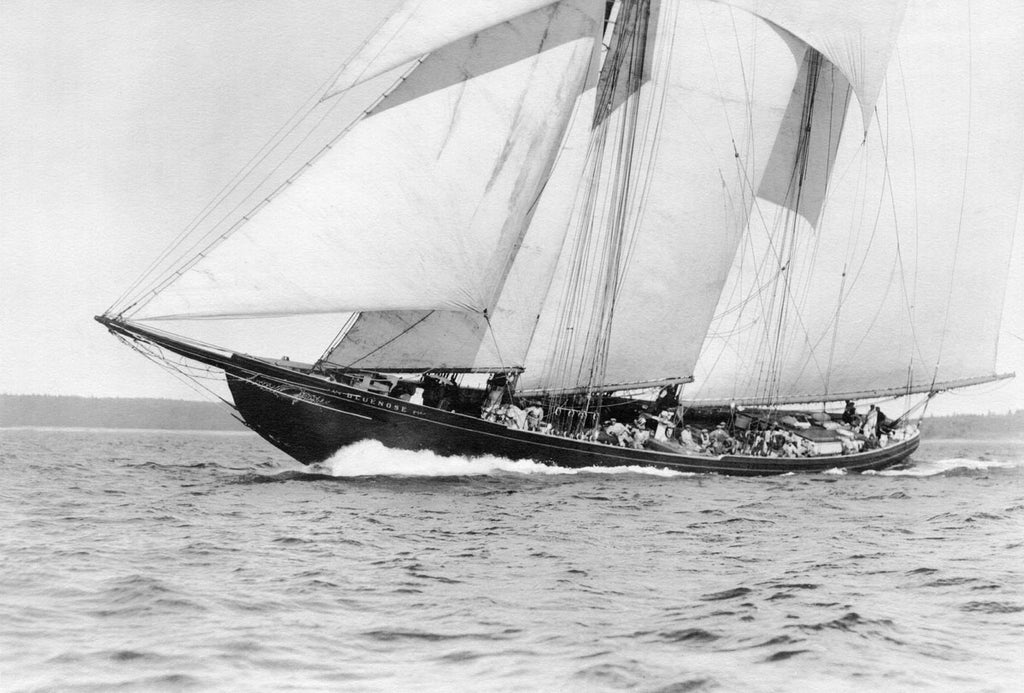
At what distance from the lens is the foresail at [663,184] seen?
1249 inches

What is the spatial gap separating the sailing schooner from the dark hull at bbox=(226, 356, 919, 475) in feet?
0.22

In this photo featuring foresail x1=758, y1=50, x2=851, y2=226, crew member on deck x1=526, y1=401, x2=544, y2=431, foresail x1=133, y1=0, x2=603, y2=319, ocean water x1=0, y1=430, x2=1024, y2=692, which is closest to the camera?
ocean water x1=0, y1=430, x2=1024, y2=692

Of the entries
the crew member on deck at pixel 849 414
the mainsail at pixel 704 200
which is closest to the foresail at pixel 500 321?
the mainsail at pixel 704 200

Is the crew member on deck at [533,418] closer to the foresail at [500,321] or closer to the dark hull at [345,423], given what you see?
the dark hull at [345,423]

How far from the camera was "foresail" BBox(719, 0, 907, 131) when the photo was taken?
30078 millimetres

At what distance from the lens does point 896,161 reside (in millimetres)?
33000

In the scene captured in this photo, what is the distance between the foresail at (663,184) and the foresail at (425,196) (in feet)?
15.1

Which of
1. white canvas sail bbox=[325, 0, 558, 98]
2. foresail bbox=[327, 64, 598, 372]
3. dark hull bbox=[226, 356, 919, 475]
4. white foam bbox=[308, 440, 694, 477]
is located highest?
white canvas sail bbox=[325, 0, 558, 98]

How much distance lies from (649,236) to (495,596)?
23915 millimetres

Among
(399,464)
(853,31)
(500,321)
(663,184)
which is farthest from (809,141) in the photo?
(399,464)

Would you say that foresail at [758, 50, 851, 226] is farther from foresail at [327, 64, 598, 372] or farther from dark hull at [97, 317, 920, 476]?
dark hull at [97, 317, 920, 476]

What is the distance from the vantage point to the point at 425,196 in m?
24.0

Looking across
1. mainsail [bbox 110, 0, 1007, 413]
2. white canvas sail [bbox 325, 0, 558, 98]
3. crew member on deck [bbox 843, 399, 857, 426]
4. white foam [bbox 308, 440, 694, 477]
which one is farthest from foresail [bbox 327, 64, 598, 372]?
crew member on deck [bbox 843, 399, 857, 426]

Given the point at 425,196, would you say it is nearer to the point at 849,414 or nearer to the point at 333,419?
the point at 333,419
